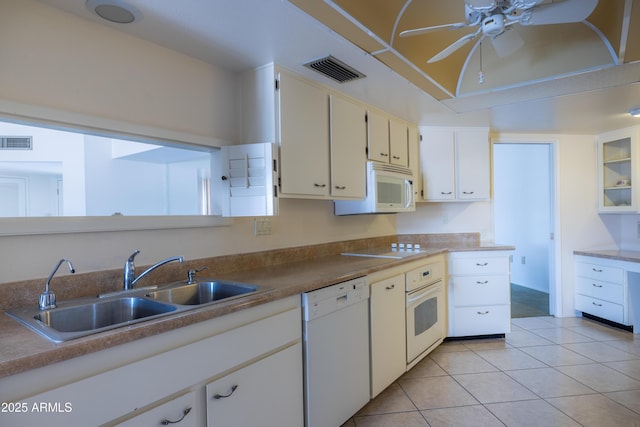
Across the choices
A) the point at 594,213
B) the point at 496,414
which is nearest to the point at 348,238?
the point at 496,414

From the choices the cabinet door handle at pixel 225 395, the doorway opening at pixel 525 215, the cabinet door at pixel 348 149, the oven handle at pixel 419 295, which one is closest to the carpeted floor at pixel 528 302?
the doorway opening at pixel 525 215

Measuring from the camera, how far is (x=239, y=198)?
2082 mm

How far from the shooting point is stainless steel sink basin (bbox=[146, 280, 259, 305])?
170cm

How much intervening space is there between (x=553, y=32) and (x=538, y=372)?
8.20 feet

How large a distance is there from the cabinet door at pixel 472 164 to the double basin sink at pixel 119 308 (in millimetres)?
2731

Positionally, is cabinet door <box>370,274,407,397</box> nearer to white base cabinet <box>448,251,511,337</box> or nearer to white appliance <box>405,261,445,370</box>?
white appliance <box>405,261,445,370</box>

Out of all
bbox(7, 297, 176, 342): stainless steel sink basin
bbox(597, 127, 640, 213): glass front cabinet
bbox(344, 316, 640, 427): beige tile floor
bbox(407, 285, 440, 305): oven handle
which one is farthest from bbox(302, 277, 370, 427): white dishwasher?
bbox(597, 127, 640, 213): glass front cabinet

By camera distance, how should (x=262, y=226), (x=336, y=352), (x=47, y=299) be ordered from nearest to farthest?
(x=47, y=299)
(x=336, y=352)
(x=262, y=226)

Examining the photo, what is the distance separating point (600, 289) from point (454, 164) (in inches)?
83.2

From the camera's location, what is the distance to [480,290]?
3.39 m

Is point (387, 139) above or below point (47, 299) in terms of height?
above

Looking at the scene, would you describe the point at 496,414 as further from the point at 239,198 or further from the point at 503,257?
the point at 239,198

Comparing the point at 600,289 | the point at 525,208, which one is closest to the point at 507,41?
the point at 600,289

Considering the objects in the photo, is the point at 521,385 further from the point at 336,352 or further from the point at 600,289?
the point at 600,289
